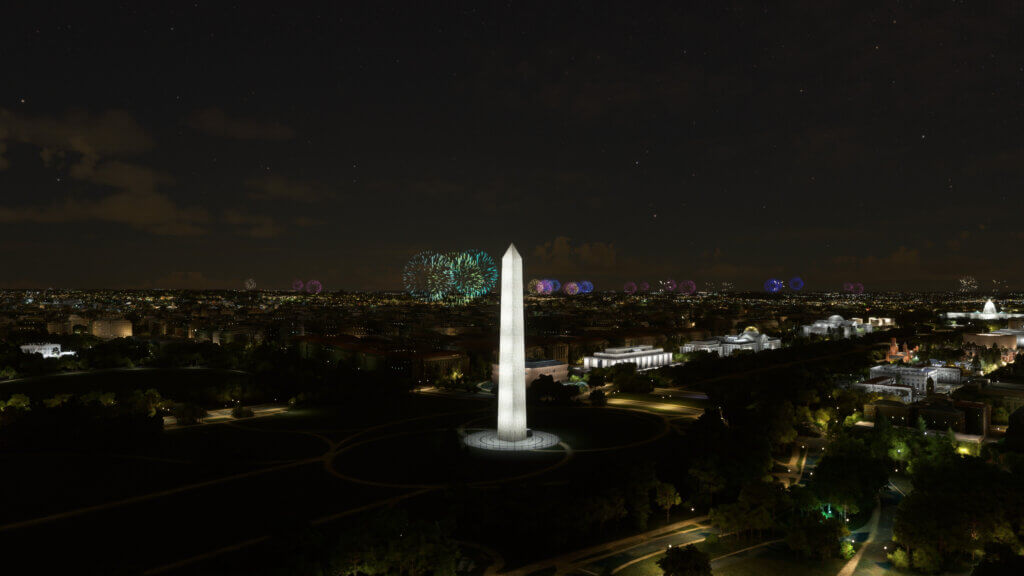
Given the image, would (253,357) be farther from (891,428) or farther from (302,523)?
(891,428)

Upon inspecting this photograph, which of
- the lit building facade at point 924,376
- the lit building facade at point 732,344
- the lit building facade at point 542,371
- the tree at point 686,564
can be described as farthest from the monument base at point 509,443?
the lit building facade at point 732,344

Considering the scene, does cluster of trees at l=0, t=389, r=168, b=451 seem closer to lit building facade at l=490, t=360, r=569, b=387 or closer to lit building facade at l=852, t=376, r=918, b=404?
lit building facade at l=490, t=360, r=569, b=387

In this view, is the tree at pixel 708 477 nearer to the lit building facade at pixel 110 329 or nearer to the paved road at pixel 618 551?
the paved road at pixel 618 551

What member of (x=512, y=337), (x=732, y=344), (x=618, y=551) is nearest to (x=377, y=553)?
(x=618, y=551)

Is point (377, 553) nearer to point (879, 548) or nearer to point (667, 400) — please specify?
point (879, 548)

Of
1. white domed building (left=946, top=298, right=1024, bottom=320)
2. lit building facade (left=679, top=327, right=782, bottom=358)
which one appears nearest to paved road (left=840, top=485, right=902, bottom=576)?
lit building facade (left=679, top=327, right=782, bottom=358)

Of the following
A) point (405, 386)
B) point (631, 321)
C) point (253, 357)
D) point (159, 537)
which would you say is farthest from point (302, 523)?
point (631, 321)

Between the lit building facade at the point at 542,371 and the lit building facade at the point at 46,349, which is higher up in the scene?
the lit building facade at the point at 46,349
